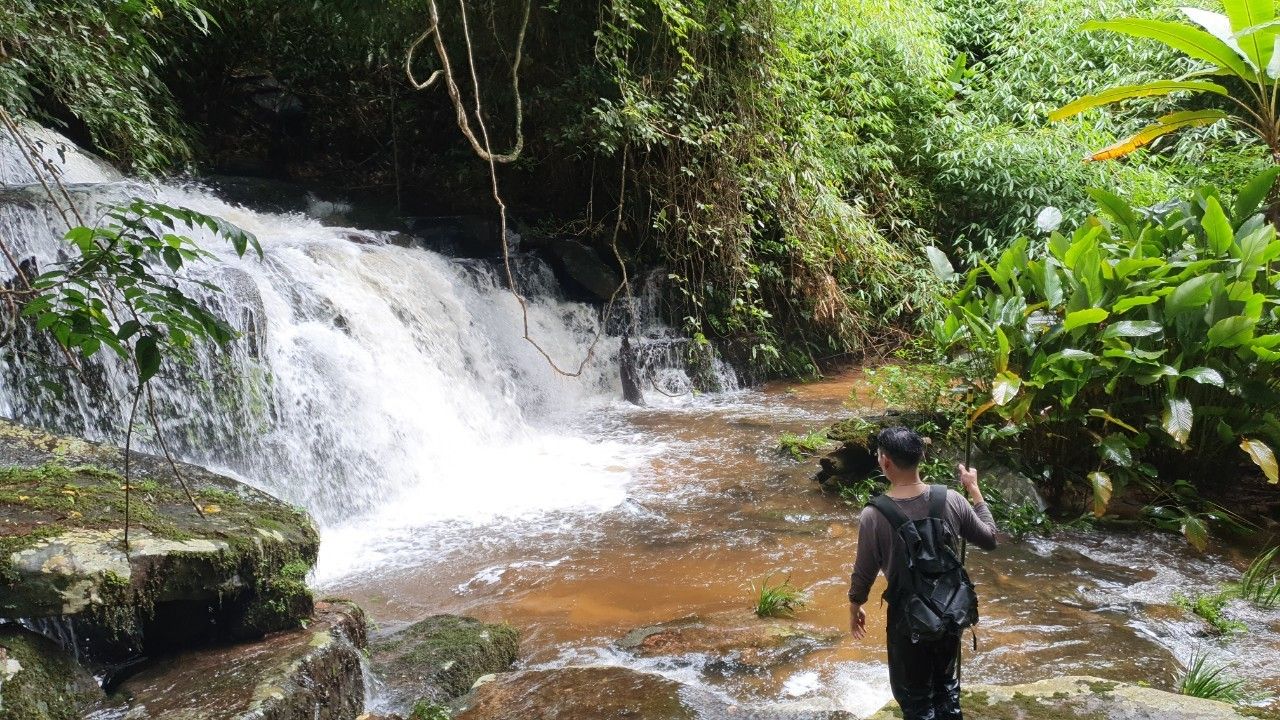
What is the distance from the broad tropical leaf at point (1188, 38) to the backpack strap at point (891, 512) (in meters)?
4.48

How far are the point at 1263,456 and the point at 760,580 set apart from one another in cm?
286

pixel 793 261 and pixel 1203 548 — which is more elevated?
pixel 793 261

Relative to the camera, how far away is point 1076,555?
5.19 metres

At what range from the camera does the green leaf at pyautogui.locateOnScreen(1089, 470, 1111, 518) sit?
512 cm

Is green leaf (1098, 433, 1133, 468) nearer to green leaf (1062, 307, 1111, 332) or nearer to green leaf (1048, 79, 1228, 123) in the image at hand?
green leaf (1062, 307, 1111, 332)

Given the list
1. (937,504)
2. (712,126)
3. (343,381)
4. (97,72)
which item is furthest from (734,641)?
(97,72)

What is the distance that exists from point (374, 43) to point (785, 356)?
21.0ft

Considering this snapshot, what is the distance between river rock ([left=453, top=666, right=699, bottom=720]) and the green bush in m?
2.73

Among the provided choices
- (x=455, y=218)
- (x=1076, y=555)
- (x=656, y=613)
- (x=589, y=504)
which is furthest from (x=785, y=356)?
(x=656, y=613)

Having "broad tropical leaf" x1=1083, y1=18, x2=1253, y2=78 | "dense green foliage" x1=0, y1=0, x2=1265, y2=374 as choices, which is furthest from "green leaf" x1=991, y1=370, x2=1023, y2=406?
"dense green foliage" x1=0, y1=0, x2=1265, y2=374

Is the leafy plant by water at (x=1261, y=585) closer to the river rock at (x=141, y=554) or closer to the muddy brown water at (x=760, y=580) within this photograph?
the muddy brown water at (x=760, y=580)

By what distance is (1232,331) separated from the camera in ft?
16.6

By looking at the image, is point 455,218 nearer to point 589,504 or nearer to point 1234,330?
point 589,504

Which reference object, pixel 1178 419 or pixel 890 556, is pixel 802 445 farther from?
pixel 890 556
